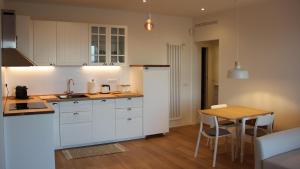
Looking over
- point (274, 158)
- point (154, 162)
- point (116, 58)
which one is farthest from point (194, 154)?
point (116, 58)

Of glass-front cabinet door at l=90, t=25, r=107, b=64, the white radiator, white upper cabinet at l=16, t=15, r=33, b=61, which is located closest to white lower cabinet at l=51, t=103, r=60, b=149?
white upper cabinet at l=16, t=15, r=33, b=61

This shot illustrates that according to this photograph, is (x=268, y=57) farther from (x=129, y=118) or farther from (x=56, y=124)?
(x=56, y=124)

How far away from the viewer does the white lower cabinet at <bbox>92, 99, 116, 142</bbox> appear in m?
5.19

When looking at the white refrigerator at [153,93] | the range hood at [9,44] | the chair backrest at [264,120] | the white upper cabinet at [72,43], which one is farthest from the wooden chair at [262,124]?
the range hood at [9,44]

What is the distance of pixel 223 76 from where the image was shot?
600cm

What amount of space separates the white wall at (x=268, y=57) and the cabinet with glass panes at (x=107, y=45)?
217 cm

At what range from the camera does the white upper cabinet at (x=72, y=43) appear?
5.07m

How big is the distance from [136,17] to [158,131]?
99.4 inches

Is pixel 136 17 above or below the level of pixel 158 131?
above

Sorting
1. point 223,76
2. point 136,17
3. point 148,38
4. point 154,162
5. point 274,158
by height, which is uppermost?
point 136,17

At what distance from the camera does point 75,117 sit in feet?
16.4

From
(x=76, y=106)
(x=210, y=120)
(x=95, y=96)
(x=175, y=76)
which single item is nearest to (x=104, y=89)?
(x=95, y=96)

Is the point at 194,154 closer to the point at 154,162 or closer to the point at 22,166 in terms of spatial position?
the point at 154,162

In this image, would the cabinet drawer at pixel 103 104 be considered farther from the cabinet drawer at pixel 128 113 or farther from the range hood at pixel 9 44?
the range hood at pixel 9 44
